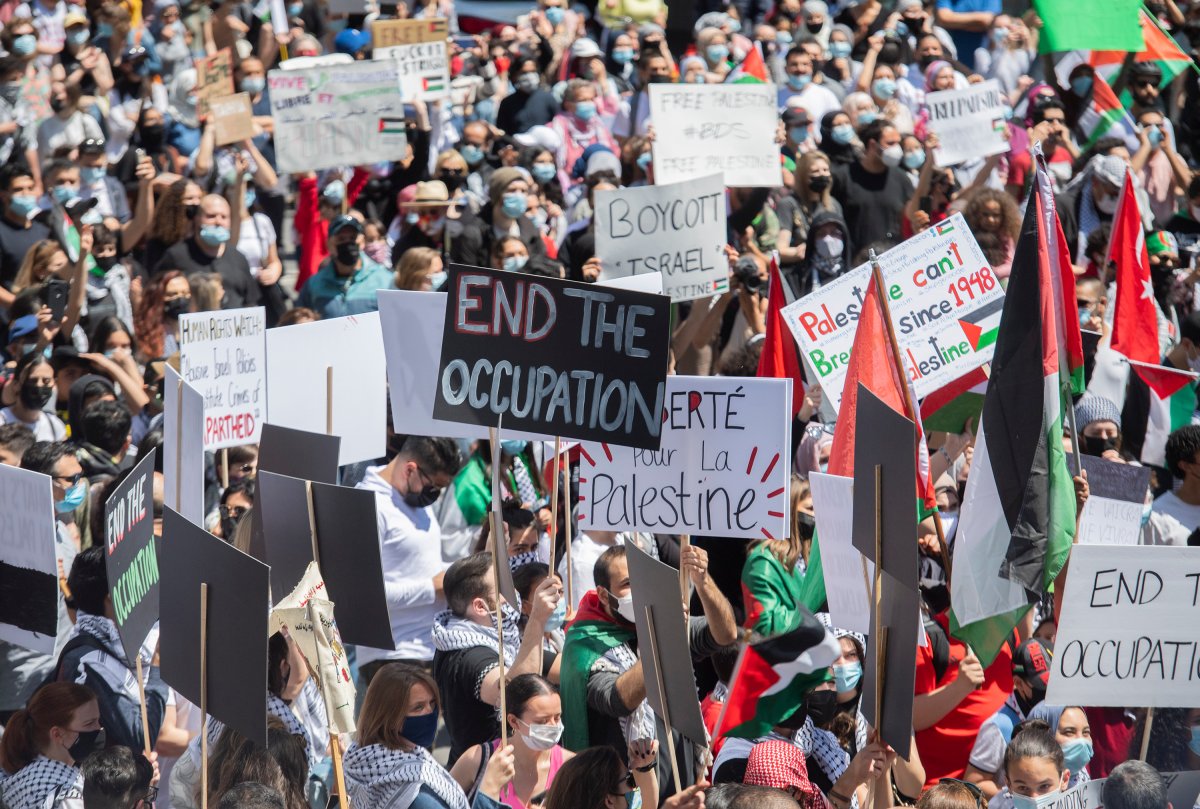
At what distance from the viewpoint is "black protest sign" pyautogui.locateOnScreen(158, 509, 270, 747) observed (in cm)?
457

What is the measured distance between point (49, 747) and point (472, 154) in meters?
8.22

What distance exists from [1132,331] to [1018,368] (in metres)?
3.71

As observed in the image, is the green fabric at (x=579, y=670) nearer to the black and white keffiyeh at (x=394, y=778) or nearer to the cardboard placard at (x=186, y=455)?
the black and white keffiyeh at (x=394, y=778)

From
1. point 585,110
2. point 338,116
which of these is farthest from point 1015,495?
point 585,110

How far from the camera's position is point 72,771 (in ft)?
16.8

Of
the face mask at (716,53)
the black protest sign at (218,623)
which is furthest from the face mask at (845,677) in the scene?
the face mask at (716,53)

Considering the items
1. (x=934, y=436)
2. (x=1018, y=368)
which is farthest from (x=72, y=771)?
(x=934, y=436)

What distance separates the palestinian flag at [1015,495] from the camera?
5.82 m

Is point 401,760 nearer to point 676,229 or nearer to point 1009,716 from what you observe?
point 1009,716

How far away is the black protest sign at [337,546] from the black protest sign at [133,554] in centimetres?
38

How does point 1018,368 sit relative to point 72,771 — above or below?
above

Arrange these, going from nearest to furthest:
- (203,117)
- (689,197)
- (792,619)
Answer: (792,619) < (689,197) < (203,117)

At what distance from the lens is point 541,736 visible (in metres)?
5.34

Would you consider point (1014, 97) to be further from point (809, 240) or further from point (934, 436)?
point (934, 436)
